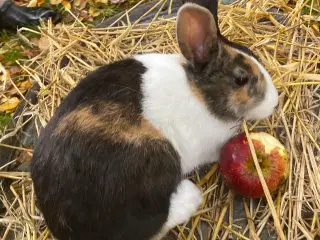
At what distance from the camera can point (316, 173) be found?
8.27 feet

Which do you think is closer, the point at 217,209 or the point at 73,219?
the point at 73,219

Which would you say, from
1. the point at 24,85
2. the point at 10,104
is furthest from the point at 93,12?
the point at 10,104

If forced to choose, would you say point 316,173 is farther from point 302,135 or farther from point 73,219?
point 73,219

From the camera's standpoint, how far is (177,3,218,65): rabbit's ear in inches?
87.9

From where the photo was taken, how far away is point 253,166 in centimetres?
244

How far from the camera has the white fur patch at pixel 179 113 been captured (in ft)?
7.72

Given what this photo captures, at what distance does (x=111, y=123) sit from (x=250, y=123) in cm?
86

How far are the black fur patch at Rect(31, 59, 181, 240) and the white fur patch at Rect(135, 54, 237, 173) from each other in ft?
0.25

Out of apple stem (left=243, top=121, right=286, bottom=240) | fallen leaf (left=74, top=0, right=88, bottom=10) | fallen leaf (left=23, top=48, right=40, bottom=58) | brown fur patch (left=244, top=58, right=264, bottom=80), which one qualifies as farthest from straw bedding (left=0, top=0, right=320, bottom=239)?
fallen leaf (left=74, top=0, right=88, bottom=10)

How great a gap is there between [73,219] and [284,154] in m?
1.01

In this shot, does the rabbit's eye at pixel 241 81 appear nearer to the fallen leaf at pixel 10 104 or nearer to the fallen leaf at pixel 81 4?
the fallen leaf at pixel 10 104

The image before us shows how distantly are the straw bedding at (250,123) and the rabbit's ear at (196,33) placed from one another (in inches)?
17.1

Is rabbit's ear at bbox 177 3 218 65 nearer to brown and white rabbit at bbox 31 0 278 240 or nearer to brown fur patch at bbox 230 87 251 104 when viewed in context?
brown and white rabbit at bbox 31 0 278 240

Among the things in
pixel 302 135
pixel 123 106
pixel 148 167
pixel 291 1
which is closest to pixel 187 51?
pixel 123 106
